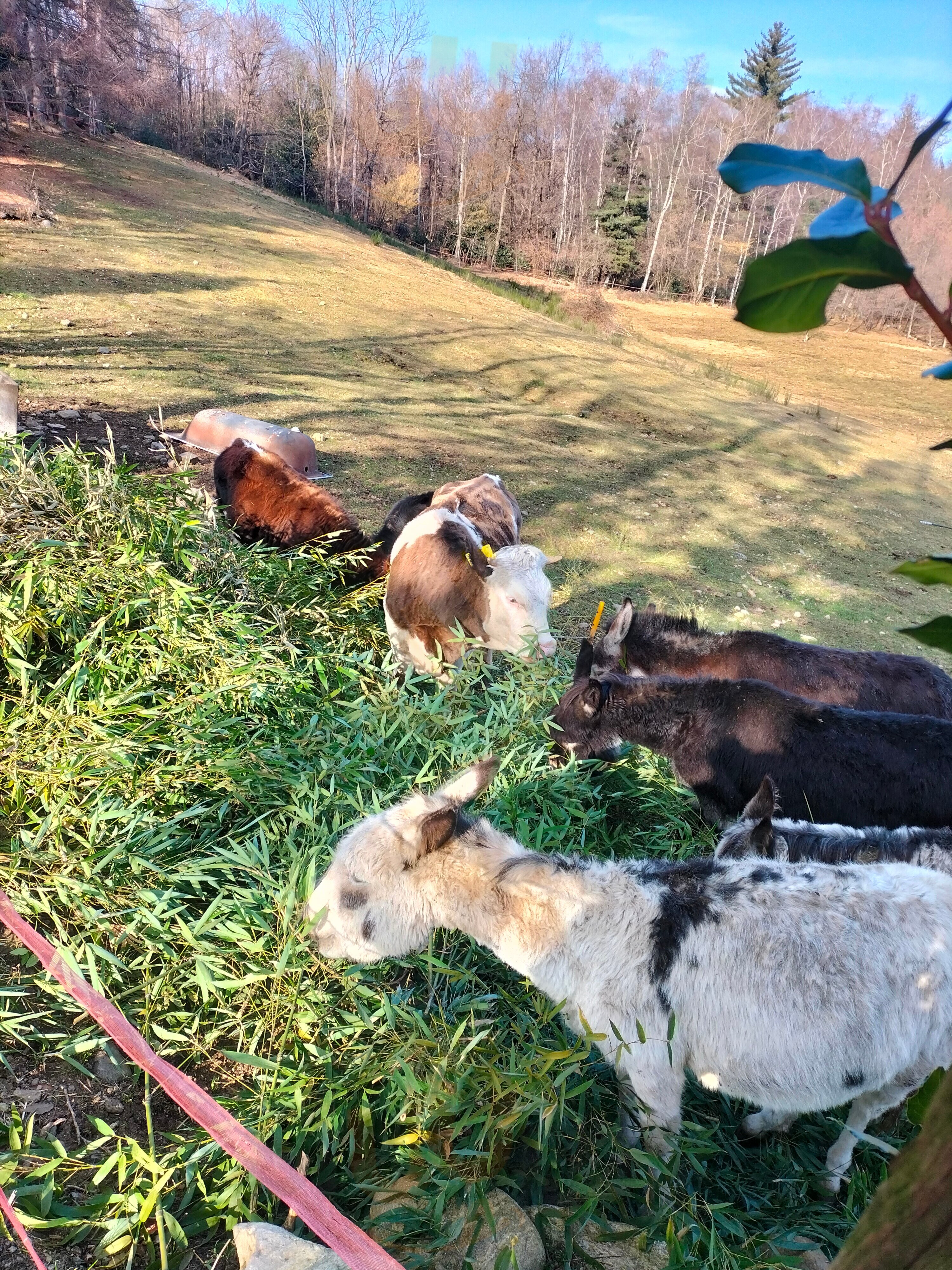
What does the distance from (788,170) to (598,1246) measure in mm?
2635

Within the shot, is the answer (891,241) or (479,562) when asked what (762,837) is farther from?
(479,562)

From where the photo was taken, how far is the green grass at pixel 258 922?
7.70ft

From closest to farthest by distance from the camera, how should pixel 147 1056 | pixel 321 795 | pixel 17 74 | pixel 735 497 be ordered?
pixel 147 1056 < pixel 321 795 < pixel 735 497 < pixel 17 74

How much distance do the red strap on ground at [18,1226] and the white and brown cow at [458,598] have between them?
3.76 m

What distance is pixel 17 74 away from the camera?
2198cm

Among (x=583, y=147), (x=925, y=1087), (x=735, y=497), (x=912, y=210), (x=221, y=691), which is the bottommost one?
(x=735, y=497)

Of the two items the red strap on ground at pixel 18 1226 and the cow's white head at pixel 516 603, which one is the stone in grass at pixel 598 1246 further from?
the cow's white head at pixel 516 603

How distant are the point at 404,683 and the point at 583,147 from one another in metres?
54.1

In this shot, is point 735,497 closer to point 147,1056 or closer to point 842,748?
point 842,748

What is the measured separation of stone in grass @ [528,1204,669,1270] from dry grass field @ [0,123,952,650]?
214 inches

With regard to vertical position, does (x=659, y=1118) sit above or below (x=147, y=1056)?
below

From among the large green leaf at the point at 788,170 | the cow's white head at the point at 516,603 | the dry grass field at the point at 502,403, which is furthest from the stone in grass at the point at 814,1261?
the dry grass field at the point at 502,403

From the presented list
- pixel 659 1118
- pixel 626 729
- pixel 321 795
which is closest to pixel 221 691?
pixel 321 795

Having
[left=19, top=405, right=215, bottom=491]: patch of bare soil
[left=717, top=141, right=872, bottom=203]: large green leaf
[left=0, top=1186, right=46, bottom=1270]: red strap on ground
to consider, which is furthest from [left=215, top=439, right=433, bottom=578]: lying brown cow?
[left=717, top=141, right=872, bottom=203]: large green leaf
